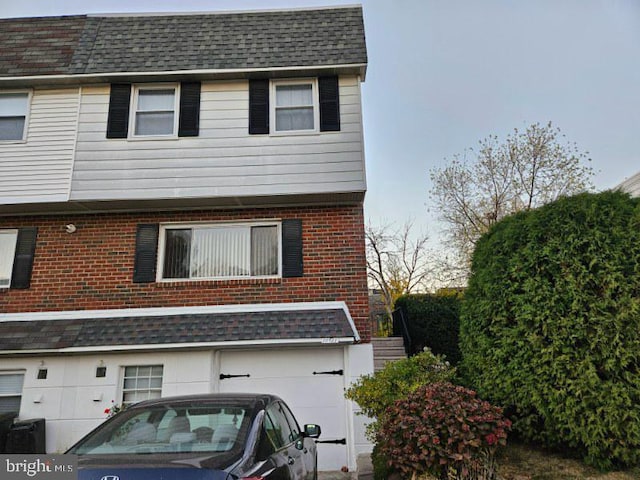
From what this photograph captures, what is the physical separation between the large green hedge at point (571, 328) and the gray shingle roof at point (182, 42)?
5308mm

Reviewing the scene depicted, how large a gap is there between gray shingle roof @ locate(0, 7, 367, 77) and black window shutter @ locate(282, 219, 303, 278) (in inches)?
127

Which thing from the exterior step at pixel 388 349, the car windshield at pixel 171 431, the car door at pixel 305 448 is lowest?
the car door at pixel 305 448

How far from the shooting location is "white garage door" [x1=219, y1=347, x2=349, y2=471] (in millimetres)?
8148

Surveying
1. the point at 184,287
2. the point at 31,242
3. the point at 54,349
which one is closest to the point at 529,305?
the point at 184,287

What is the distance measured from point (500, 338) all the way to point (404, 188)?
13.5 metres

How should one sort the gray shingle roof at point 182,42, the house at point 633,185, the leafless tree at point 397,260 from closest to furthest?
the gray shingle roof at point 182,42 < the house at point 633,185 < the leafless tree at point 397,260

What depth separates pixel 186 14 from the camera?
1027cm

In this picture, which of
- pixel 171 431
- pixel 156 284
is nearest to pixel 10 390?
pixel 156 284

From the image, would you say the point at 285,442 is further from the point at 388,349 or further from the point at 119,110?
the point at 388,349

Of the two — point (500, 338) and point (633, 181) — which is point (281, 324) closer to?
point (500, 338)

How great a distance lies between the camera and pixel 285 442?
14.0ft

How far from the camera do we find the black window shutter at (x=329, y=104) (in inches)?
356

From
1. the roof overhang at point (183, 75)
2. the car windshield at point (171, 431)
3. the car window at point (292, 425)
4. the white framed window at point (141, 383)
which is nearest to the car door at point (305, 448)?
the car window at point (292, 425)

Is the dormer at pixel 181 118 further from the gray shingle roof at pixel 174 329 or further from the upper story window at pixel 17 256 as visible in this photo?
the gray shingle roof at pixel 174 329
